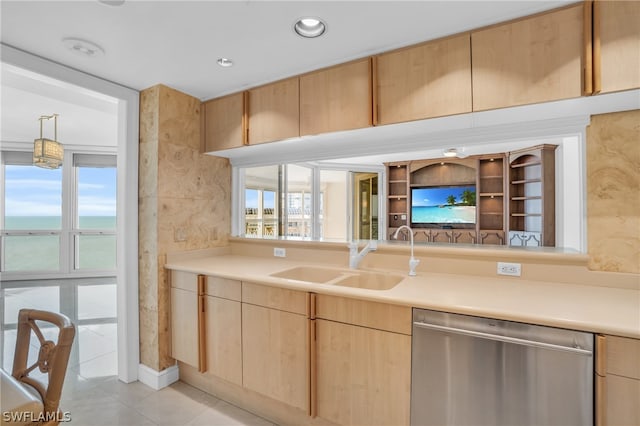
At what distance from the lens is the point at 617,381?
112 cm

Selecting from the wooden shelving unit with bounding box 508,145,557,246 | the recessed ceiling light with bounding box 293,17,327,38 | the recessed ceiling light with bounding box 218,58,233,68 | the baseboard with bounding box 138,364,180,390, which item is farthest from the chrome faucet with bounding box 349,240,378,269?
the wooden shelving unit with bounding box 508,145,557,246

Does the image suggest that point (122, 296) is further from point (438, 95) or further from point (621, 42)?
point (621, 42)

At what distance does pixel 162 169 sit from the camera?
7.68 ft

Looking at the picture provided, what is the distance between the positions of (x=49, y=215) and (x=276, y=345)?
19.8 feet

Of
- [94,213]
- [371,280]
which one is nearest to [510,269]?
[371,280]

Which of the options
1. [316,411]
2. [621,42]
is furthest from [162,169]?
[621,42]

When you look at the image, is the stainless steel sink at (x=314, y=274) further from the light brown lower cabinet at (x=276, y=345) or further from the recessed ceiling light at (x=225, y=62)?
the recessed ceiling light at (x=225, y=62)

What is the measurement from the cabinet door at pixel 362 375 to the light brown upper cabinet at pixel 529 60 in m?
1.30

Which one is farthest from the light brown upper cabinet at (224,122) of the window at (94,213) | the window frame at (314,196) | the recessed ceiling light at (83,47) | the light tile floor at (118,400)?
the window at (94,213)

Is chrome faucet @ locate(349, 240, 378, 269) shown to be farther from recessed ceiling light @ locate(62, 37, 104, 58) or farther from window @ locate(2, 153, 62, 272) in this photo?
window @ locate(2, 153, 62, 272)

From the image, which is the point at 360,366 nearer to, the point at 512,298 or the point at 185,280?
the point at 512,298

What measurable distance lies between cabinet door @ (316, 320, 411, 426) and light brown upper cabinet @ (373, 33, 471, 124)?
1.21m

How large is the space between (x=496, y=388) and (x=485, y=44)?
1.63 meters

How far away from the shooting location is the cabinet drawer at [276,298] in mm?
1742
